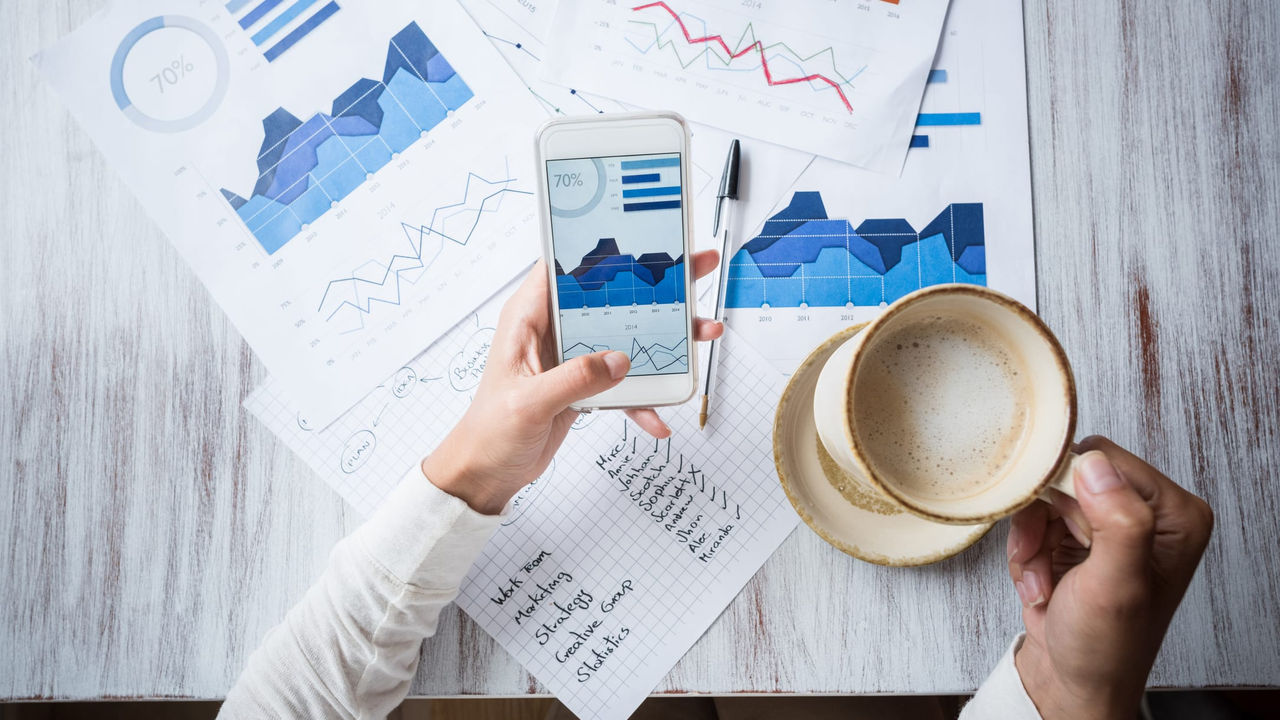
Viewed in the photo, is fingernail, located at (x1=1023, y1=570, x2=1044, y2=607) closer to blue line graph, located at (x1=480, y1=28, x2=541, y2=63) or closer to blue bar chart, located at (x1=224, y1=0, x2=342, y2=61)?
blue line graph, located at (x1=480, y1=28, x2=541, y2=63)

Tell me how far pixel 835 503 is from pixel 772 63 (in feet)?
1.44

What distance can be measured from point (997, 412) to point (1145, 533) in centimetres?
11

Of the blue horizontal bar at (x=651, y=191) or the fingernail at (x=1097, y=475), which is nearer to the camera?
the fingernail at (x=1097, y=475)

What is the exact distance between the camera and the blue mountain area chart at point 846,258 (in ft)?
2.27

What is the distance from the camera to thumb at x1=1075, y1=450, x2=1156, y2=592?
445 millimetres

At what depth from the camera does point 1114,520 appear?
453mm

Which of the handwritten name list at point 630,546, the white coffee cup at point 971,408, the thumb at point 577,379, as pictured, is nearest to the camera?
the white coffee cup at point 971,408

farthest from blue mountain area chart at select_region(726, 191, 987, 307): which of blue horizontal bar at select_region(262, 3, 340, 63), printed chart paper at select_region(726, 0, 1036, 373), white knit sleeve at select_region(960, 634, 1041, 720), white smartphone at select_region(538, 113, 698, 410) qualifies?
blue horizontal bar at select_region(262, 3, 340, 63)

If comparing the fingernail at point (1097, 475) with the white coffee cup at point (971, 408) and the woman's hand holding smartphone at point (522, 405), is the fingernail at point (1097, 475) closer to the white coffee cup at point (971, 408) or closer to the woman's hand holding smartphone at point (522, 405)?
the white coffee cup at point (971, 408)

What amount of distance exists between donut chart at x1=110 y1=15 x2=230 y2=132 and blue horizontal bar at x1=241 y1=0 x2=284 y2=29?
0.03m

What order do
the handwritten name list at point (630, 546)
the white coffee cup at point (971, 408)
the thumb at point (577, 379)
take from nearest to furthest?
the white coffee cup at point (971, 408), the thumb at point (577, 379), the handwritten name list at point (630, 546)

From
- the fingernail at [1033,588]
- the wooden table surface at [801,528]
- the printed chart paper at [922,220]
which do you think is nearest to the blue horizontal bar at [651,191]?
the printed chart paper at [922,220]

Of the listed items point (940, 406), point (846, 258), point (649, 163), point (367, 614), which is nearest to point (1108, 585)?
point (940, 406)

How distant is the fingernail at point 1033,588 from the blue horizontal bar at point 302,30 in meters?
0.86
